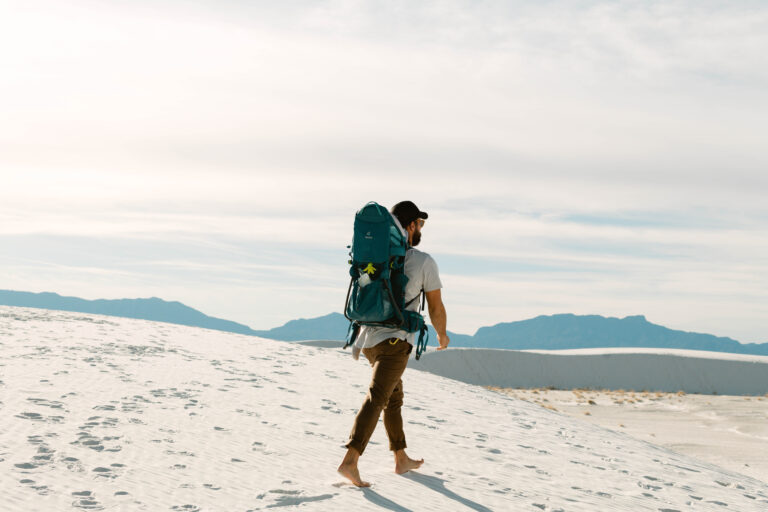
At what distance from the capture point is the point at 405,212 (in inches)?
174

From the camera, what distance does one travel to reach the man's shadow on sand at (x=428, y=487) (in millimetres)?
4094

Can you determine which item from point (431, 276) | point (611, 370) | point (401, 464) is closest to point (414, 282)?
point (431, 276)

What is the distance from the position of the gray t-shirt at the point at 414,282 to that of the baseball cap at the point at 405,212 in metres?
0.19

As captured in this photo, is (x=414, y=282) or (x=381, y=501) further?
(x=414, y=282)

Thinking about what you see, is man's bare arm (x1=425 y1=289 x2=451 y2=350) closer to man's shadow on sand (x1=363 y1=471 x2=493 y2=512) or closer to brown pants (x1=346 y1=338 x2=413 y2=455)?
brown pants (x1=346 y1=338 x2=413 y2=455)

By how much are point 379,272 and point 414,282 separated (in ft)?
0.82

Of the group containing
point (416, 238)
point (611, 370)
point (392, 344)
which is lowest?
point (611, 370)

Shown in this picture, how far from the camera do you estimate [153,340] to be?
11.3 metres

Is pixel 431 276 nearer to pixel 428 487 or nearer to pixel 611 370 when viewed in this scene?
pixel 428 487

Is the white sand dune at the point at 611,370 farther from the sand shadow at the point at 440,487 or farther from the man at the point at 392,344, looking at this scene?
the man at the point at 392,344

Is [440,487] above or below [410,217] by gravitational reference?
below

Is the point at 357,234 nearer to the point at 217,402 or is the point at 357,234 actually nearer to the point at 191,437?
the point at 191,437

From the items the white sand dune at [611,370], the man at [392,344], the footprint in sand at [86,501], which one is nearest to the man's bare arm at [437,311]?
the man at [392,344]

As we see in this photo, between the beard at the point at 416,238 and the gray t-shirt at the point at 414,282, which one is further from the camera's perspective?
the beard at the point at 416,238
